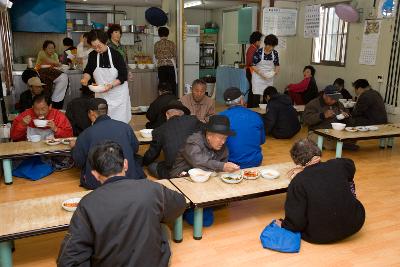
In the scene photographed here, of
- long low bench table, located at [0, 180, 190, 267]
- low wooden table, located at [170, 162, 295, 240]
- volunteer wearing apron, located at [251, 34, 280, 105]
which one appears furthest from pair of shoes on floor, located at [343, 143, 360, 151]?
long low bench table, located at [0, 180, 190, 267]

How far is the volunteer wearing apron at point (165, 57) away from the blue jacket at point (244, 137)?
3.78m

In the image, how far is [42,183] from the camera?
14.8 ft

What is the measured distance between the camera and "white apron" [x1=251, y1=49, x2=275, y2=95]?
24.9 feet

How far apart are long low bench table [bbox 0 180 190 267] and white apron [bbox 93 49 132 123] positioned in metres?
2.60

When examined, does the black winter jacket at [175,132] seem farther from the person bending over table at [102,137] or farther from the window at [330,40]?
the window at [330,40]

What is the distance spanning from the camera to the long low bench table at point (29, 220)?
92.0 inches

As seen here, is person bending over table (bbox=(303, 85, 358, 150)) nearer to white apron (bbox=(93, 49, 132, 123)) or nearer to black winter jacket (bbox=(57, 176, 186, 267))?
white apron (bbox=(93, 49, 132, 123))

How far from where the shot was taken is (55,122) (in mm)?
4754

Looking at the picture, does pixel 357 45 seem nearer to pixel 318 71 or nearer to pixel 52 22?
pixel 318 71

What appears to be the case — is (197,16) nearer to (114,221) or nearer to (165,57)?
(165,57)

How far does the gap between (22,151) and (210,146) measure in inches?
85.5

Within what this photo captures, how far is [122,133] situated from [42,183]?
1.49 m

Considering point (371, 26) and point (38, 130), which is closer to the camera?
point (38, 130)

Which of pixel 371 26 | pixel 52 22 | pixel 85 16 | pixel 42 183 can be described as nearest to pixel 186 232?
pixel 42 183
